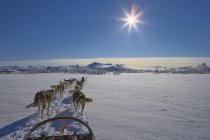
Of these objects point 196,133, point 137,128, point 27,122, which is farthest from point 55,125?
point 196,133

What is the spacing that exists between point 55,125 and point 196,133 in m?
3.25

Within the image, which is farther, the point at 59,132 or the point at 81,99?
the point at 81,99

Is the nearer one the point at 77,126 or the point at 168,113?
the point at 77,126

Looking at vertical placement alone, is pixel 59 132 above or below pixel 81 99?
below

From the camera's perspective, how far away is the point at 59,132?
17.0 ft

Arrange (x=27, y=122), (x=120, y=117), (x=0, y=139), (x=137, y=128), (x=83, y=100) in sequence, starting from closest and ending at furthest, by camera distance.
Answer: 1. (x=0, y=139)
2. (x=137, y=128)
3. (x=27, y=122)
4. (x=120, y=117)
5. (x=83, y=100)

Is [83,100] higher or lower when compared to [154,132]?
higher

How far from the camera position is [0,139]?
16.0 feet

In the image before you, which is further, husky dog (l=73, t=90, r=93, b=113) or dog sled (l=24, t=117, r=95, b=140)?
husky dog (l=73, t=90, r=93, b=113)

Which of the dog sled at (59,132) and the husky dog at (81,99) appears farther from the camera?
the husky dog at (81,99)

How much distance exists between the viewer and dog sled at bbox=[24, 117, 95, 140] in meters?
2.98

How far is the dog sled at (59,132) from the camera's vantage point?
2977 millimetres

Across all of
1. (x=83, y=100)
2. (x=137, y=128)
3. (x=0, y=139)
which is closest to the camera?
(x=0, y=139)

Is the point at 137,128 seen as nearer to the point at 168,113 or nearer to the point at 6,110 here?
the point at 168,113
